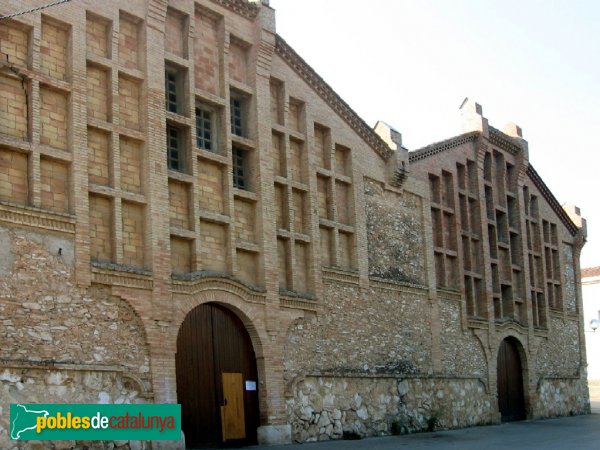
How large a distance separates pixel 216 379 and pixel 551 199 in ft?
68.8

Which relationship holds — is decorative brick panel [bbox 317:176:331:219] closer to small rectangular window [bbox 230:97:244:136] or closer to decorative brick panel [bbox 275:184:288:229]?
decorative brick panel [bbox 275:184:288:229]

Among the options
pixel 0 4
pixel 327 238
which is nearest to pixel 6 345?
pixel 0 4

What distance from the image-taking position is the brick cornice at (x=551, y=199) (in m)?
35.2

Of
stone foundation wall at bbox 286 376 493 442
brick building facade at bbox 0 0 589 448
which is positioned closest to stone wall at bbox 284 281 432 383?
brick building facade at bbox 0 0 589 448

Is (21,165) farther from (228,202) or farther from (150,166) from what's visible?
(228,202)

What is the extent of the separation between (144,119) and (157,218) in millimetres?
2218

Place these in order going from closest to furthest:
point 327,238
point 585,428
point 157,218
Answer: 1. point 157,218
2. point 327,238
3. point 585,428

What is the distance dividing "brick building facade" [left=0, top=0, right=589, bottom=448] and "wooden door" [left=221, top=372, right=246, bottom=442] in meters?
0.09

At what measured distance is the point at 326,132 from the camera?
24969 millimetres

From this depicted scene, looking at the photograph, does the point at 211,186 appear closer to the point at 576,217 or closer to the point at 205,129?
the point at 205,129

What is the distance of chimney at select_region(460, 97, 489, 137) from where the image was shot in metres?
31.8

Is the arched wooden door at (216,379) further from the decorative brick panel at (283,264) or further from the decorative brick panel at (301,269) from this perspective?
the decorative brick panel at (301,269)

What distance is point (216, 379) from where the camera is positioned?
66.1 feet

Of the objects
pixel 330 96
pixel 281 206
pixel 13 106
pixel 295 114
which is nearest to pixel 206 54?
pixel 295 114
